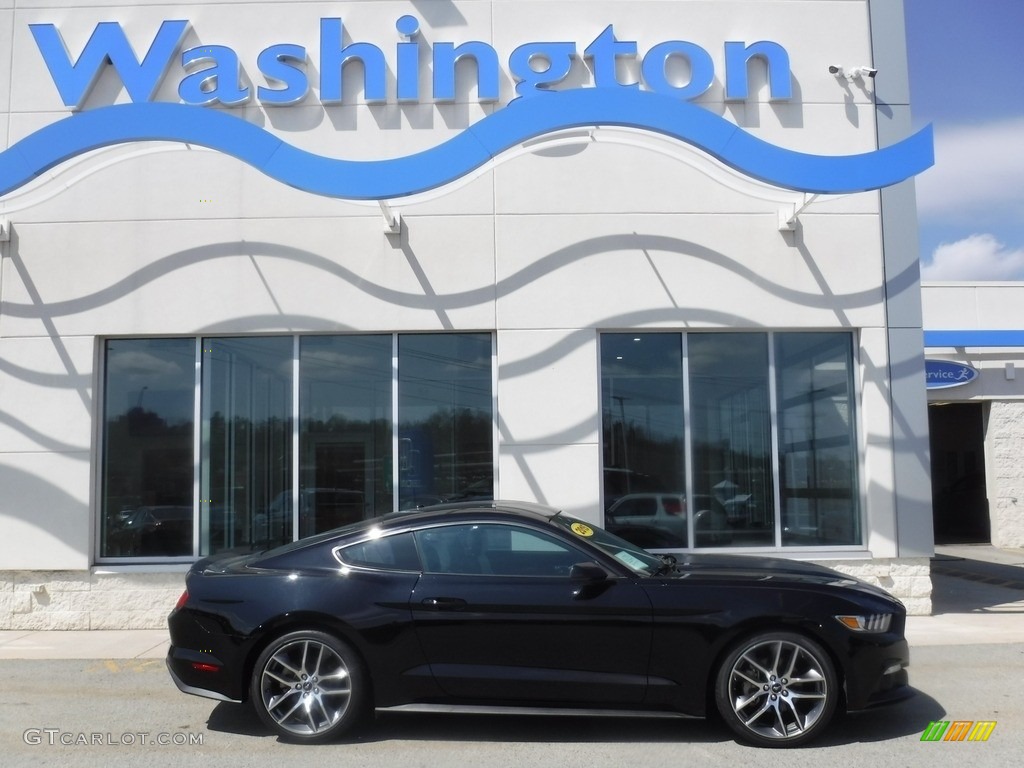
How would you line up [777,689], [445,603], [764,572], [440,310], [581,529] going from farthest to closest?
[440,310]
[581,529]
[764,572]
[445,603]
[777,689]

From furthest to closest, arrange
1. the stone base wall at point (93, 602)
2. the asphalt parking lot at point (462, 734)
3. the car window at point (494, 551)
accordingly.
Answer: the stone base wall at point (93, 602), the car window at point (494, 551), the asphalt parking lot at point (462, 734)

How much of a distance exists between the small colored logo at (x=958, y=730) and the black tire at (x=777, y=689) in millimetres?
776

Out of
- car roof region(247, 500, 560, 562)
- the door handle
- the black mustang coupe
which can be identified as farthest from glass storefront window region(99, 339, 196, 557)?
the door handle

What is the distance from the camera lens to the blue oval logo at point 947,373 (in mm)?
16797

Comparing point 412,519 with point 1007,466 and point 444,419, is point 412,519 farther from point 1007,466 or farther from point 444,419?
point 1007,466

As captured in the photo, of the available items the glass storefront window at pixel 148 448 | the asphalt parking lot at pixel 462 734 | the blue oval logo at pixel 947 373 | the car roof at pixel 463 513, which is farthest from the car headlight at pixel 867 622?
the blue oval logo at pixel 947 373

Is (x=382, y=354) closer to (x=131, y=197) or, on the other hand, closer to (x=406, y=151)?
(x=406, y=151)

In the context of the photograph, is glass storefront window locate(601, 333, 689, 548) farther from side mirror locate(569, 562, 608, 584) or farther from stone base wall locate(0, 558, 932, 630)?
side mirror locate(569, 562, 608, 584)

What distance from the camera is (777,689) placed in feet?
17.7

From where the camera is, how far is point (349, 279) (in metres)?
10.0

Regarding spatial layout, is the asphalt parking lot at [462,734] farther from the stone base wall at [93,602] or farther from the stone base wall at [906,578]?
the stone base wall at [906,578]

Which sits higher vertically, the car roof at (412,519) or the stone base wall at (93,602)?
the car roof at (412,519)

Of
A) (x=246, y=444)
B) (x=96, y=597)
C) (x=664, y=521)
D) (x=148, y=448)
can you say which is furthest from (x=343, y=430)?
(x=664, y=521)

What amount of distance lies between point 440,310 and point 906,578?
5700 mm
